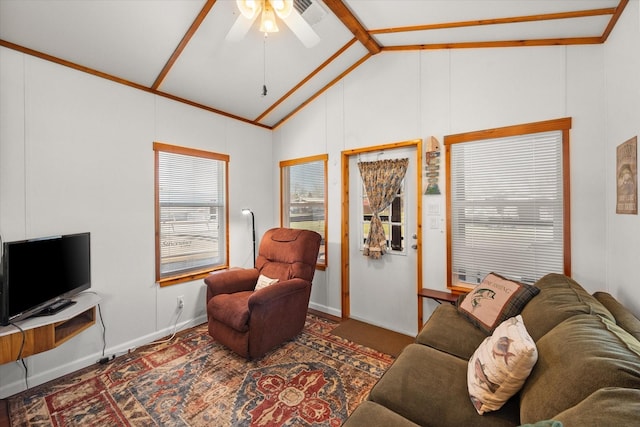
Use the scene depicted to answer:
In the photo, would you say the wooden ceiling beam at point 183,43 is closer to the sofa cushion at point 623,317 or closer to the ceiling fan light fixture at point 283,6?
the ceiling fan light fixture at point 283,6

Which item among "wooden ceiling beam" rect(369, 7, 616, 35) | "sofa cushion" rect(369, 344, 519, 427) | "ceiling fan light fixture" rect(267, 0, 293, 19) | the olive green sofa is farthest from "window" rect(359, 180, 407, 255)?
"ceiling fan light fixture" rect(267, 0, 293, 19)

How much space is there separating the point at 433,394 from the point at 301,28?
2.42 m

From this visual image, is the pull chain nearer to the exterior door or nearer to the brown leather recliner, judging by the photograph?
the exterior door

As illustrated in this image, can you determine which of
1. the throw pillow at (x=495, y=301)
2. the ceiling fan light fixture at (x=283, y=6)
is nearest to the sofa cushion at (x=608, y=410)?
the throw pillow at (x=495, y=301)

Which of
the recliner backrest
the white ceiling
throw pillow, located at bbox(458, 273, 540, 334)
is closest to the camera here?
throw pillow, located at bbox(458, 273, 540, 334)

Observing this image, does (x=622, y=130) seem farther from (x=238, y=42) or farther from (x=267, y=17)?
(x=238, y=42)

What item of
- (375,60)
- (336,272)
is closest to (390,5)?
(375,60)

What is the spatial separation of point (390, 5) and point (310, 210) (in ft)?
8.13

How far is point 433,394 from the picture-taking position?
4.43ft

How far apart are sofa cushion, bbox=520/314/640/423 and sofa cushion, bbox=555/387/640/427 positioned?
85 millimetres

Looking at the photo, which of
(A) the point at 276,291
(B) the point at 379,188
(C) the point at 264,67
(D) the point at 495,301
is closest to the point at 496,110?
(B) the point at 379,188

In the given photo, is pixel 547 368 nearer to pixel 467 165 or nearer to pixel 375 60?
pixel 467 165

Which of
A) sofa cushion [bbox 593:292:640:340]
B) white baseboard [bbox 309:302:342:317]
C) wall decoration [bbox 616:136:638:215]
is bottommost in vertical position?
white baseboard [bbox 309:302:342:317]

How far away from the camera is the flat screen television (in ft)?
5.91
